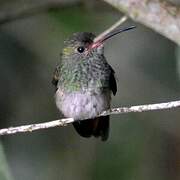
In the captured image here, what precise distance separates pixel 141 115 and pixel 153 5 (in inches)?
72.3

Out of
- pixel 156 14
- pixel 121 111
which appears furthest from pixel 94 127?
pixel 121 111

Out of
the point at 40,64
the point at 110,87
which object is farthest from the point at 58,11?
the point at 110,87

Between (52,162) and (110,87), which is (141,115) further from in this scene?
(110,87)

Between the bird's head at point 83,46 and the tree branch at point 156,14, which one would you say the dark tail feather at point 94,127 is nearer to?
the bird's head at point 83,46

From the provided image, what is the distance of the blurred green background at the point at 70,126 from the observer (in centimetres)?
518

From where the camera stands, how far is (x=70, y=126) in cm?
540

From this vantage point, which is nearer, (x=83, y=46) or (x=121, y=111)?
(x=121, y=111)

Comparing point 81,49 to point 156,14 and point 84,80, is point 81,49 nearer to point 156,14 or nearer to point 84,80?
point 84,80

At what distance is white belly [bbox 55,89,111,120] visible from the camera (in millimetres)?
3797

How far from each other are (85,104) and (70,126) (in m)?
1.60

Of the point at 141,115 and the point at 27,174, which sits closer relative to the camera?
the point at 27,174

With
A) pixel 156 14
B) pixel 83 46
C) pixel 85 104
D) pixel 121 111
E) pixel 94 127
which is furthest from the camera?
pixel 94 127

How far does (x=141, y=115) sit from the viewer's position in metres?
5.44

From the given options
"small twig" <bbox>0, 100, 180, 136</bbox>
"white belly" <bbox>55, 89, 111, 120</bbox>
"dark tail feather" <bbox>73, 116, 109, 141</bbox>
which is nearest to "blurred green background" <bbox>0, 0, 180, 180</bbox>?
"dark tail feather" <bbox>73, 116, 109, 141</bbox>
